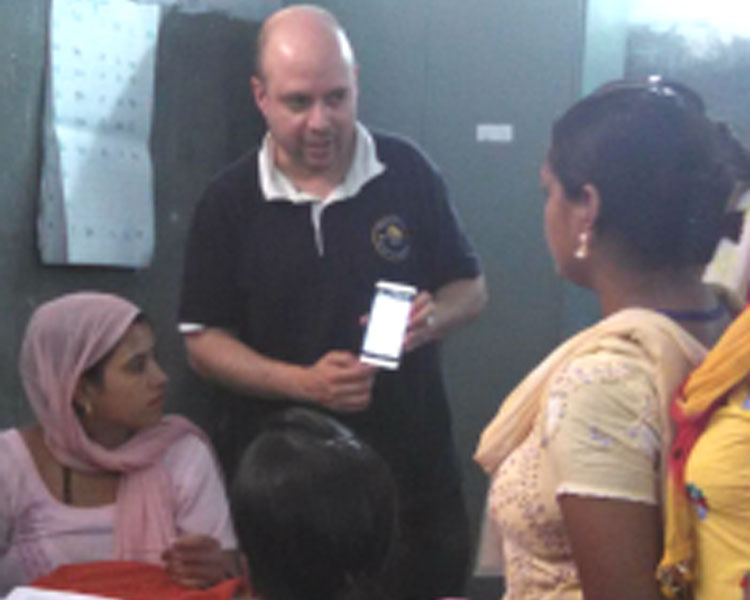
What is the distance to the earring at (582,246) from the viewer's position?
1.31 meters

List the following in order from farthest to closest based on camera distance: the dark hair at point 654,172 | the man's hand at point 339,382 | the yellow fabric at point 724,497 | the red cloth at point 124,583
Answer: the man's hand at point 339,382 < the red cloth at point 124,583 < the dark hair at point 654,172 < the yellow fabric at point 724,497

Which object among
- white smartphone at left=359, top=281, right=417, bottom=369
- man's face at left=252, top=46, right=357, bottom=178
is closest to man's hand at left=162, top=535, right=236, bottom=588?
white smartphone at left=359, top=281, right=417, bottom=369

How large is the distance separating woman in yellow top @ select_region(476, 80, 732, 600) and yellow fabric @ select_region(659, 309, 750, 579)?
0.03m

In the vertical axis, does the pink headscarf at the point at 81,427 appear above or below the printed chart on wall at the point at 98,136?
below

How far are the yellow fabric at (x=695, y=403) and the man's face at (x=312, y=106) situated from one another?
1.07 m

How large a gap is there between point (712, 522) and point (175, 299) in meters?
1.56

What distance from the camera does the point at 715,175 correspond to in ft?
4.15

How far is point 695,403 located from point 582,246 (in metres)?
0.25

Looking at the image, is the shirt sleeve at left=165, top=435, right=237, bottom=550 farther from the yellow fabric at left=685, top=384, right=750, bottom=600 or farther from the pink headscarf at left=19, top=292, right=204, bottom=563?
the yellow fabric at left=685, top=384, right=750, bottom=600

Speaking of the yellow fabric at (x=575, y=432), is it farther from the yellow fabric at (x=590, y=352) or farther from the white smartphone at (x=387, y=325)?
the white smartphone at (x=387, y=325)

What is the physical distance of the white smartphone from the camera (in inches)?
76.1

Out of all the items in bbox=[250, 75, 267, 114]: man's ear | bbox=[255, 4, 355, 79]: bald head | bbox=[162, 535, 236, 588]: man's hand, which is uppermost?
bbox=[255, 4, 355, 79]: bald head

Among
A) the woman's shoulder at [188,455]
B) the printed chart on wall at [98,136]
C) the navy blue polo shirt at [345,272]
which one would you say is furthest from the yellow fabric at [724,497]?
the printed chart on wall at [98,136]

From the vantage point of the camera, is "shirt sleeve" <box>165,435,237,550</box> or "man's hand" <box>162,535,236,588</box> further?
"shirt sleeve" <box>165,435,237,550</box>
